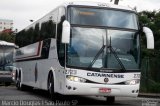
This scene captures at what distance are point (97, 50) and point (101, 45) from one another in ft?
0.80

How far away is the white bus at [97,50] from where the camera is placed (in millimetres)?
15289

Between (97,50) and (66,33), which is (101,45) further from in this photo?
(66,33)

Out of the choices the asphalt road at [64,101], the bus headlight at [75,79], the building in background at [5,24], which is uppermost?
the building in background at [5,24]

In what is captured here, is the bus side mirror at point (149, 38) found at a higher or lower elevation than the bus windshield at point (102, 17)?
lower

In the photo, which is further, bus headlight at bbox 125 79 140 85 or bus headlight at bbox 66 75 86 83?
bus headlight at bbox 125 79 140 85

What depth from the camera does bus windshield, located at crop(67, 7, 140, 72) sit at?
15.4m

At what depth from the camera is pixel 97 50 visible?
611 inches

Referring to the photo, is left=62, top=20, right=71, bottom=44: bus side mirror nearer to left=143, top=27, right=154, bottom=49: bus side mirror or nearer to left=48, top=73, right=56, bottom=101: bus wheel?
left=143, top=27, right=154, bottom=49: bus side mirror

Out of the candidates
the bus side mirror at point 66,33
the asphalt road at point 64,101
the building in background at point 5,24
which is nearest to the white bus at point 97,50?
the bus side mirror at point 66,33

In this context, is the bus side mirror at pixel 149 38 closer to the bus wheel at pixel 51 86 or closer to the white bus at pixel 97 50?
the white bus at pixel 97 50

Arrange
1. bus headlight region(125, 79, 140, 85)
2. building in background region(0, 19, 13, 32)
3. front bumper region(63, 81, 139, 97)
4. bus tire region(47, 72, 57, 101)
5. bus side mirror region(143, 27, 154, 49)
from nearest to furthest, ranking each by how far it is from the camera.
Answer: front bumper region(63, 81, 139, 97) → bus side mirror region(143, 27, 154, 49) → bus headlight region(125, 79, 140, 85) → bus tire region(47, 72, 57, 101) → building in background region(0, 19, 13, 32)

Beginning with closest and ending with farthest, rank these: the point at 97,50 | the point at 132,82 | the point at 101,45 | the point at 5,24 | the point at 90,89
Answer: the point at 90,89, the point at 97,50, the point at 101,45, the point at 132,82, the point at 5,24

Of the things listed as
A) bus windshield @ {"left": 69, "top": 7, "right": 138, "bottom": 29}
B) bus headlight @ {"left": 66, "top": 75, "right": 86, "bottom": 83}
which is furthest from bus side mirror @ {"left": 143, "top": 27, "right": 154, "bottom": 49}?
bus headlight @ {"left": 66, "top": 75, "right": 86, "bottom": 83}

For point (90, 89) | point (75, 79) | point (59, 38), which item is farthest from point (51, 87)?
point (90, 89)
